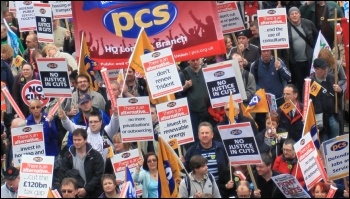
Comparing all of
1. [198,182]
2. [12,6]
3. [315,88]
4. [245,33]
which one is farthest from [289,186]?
[12,6]

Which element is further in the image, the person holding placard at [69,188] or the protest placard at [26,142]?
the protest placard at [26,142]

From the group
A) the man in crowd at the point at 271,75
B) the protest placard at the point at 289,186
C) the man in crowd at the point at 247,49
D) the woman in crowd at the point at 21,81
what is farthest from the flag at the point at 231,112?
the woman in crowd at the point at 21,81

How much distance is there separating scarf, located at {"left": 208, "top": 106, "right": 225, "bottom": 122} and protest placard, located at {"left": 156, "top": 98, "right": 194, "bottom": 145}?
1.56m

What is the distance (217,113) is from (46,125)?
2374mm

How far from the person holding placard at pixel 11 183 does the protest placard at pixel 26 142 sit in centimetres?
88

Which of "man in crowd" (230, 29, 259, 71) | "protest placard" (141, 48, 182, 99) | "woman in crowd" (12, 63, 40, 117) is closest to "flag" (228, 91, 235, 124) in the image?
"protest placard" (141, 48, 182, 99)

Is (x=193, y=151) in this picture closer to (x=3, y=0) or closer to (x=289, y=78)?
(x=289, y=78)

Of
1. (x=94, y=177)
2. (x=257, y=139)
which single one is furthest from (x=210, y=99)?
(x=94, y=177)

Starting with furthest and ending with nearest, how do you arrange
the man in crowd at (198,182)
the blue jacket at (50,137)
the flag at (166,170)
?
the blue jacket at (50,137), the flag at (166,170), the man in crowd at (198,182)

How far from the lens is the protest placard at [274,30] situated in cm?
2391

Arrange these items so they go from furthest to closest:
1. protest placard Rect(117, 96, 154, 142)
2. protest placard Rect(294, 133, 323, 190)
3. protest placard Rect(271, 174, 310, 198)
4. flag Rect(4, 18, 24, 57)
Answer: flag Rect(4, 18, 24, 57), protest placard Rect(117, 96, 154, 142), protest placard Rect(294, 133, 323, 190), protest placard Rect(271, 174, 310, 198)

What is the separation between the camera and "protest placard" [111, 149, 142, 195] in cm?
2105

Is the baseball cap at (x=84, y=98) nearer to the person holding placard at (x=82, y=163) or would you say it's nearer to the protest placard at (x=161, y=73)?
the protest placard at (x=161, y=73)

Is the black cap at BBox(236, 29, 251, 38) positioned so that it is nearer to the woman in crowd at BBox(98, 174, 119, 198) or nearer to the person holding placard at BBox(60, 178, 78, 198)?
the woman in crowd at BBox(98, 174, 119, 198)
